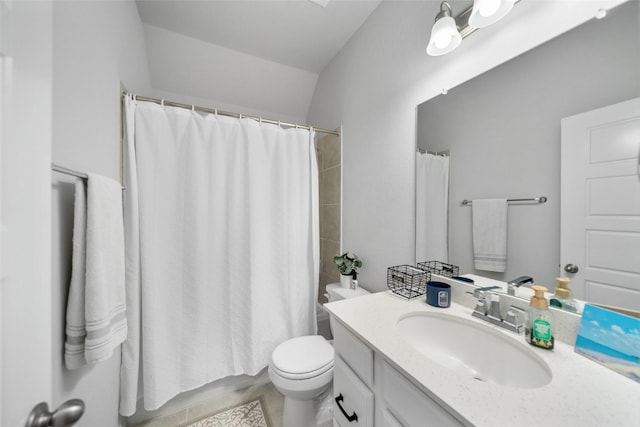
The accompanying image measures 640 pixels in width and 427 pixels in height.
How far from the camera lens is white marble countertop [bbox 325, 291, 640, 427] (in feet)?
1.44

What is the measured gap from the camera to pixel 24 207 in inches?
14.6

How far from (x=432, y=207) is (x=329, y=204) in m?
0.95

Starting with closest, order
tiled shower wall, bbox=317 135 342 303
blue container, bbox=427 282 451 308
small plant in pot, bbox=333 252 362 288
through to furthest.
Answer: blue container, bbox=427 282 451 308
small plant in pot, bbox=333 252 362 288
tiled shower wall, bbox=317 135 342 303

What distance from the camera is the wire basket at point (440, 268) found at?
39.8 inches

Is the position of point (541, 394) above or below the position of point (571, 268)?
below

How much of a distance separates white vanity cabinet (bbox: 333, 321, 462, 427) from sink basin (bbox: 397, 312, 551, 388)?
15cm

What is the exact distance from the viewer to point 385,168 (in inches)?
53.9

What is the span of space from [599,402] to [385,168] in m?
1.13

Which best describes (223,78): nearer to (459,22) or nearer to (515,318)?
(459,22)

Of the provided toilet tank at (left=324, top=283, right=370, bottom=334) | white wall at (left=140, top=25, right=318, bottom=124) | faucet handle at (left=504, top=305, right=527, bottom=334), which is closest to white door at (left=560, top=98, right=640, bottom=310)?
faucet handle at (left=504, top=305, right=527, bottom=334)

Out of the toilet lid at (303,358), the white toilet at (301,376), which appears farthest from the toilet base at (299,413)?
the toilet lid at (303,358)

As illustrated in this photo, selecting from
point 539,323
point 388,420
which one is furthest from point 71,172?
point 539,323

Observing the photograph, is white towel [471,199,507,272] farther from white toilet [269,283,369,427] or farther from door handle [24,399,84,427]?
door handle [24,399,84,427]

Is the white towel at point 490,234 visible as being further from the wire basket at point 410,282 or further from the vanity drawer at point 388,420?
the vanity drawer at point 388,420
